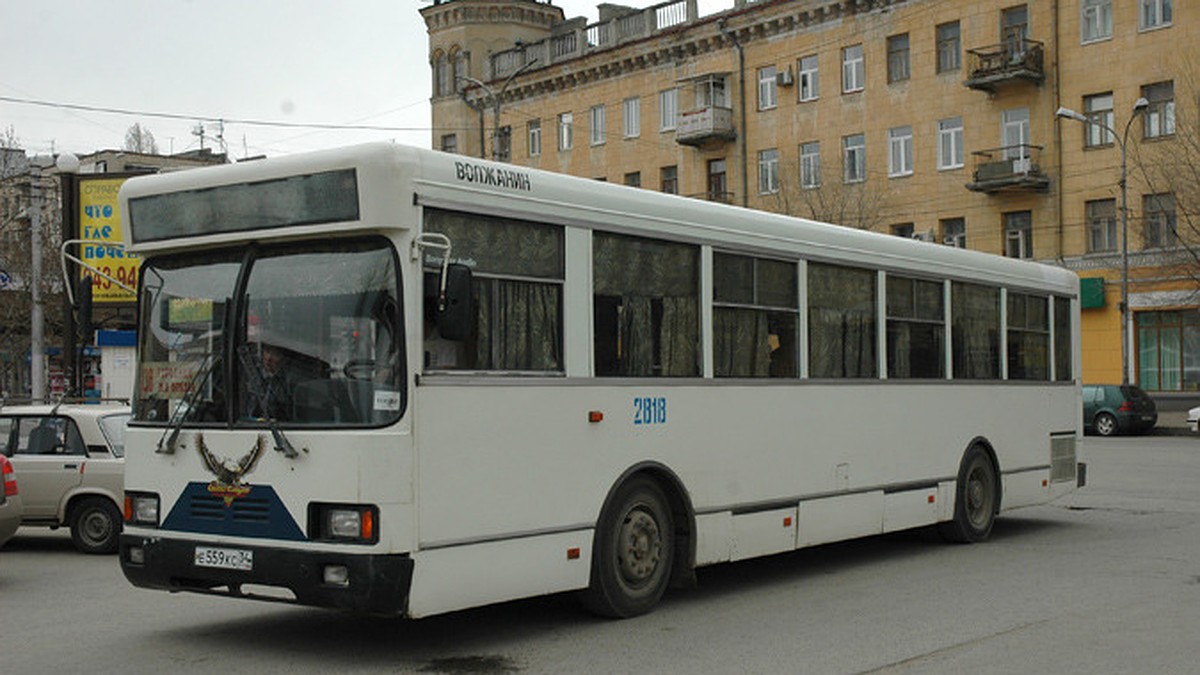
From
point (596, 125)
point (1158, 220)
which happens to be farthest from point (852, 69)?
point (596, 125)

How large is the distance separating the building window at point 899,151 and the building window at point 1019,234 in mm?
4028

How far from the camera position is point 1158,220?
42.0m

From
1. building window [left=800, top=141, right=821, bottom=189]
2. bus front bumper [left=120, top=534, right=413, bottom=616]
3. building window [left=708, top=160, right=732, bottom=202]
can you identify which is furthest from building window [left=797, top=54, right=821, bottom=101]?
→ bus front bumper [left=120, top=534, right=413, bottom=616]

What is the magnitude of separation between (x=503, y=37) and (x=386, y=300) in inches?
2277

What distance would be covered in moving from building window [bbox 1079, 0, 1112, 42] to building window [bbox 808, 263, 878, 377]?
34.0 m

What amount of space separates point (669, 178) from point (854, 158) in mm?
9366

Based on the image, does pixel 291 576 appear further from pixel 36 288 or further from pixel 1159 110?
pixel 1159 110

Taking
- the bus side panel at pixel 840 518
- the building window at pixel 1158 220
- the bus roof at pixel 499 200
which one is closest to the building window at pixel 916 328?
the bus roof at pixel 499 200

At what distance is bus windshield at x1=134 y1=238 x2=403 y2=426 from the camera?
8.09m

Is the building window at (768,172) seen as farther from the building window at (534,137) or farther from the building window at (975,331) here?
the building window at (975,331)

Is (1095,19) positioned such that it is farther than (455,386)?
Yes

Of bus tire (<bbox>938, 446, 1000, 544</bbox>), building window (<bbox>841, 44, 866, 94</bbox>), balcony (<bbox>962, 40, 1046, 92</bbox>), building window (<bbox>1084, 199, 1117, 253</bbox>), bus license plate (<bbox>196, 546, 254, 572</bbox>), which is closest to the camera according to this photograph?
bus license plate (<bbox>196, 546, 254, 572</bbox>)

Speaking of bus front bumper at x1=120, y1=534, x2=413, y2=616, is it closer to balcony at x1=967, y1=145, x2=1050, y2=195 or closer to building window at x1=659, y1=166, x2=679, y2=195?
balcony at x1=967, y1=145, x2=1050, y2=195

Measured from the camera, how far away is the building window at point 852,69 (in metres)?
49.2
